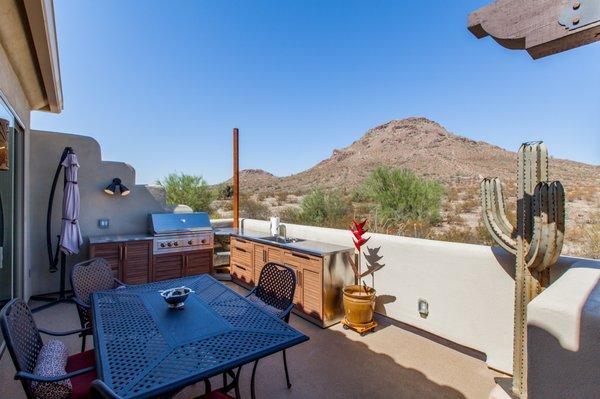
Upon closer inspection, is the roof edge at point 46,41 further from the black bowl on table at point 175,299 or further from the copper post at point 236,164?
the copper post at point 236,164

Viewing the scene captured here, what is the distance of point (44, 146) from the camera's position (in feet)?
15.0

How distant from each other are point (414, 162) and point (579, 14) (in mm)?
20836

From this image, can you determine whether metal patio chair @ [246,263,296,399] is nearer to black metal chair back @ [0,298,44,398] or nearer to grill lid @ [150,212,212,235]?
black metal chair back @ [0,298,44,398]

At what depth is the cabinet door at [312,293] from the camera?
11.5 ft

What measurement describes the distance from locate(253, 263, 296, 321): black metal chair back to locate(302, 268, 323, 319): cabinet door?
3.03 ft

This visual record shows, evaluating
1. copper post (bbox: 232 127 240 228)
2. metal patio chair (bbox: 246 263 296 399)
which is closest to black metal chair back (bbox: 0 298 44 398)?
metal patio chair (bbox: 246 263 296 399)

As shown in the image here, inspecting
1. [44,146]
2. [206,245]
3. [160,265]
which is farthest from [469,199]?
[44,146]

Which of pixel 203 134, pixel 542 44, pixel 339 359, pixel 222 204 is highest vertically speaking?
pixel 203 134

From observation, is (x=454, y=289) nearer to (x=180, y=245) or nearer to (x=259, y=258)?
(x=259, y=258)

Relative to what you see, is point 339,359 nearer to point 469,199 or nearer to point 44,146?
point 44,146

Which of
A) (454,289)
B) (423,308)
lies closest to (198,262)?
(423,308)

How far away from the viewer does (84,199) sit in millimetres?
4949

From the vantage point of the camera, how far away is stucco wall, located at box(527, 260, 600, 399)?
1200 mm

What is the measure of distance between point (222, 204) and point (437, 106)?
12.5m
